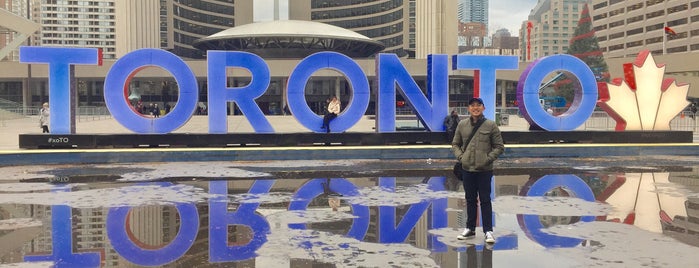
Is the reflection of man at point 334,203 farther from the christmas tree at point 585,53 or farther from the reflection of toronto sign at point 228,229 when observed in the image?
the christmas tree at point 585,53

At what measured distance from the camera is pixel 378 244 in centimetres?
723

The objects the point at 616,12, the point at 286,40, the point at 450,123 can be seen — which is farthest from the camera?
the point at 616,12

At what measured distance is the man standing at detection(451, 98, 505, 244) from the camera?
23.8 ft

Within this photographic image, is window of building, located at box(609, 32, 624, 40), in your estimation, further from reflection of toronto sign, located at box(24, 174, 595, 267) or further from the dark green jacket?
the dark green jacket

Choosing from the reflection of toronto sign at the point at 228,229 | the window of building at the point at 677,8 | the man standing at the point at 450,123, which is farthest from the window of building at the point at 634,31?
the reflection of toronto sign at the point at 228,229

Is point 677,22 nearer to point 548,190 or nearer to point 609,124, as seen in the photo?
point 609,124

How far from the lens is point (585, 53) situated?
282 feet

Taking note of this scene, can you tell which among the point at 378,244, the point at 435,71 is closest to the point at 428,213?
the point at 378,244

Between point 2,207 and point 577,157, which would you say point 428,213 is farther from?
point 577,157

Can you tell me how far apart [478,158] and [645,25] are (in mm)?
132873

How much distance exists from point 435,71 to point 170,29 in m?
104

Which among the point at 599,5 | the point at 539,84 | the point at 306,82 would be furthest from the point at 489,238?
the point at 599,5

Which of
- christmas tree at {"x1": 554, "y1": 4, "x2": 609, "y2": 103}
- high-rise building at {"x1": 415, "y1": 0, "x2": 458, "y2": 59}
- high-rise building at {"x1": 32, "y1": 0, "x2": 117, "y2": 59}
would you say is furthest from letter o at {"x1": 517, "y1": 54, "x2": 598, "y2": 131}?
high-rise building at {"x1": 32, "y1": 0, "x2": 117, "y2": 59}

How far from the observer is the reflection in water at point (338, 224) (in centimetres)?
660
